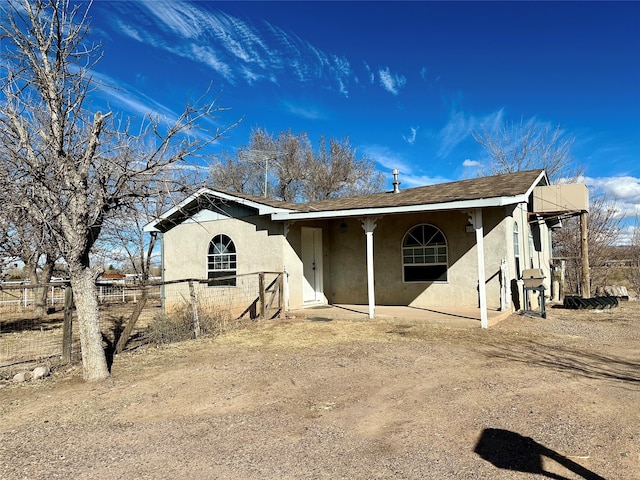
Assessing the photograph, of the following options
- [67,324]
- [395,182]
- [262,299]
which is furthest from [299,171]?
[67,324]

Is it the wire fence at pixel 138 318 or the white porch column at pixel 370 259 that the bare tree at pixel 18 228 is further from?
the white porch column at pixel 370 259

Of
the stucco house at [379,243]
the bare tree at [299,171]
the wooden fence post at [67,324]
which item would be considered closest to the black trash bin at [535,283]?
the stucco house at [379,243]

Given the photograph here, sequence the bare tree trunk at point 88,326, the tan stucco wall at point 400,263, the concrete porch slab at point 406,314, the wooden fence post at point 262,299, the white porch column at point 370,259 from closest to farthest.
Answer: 1. the bare tree trunk at point 88,326
2. the concrete porch slab at point 406,314
3. the white porch column at point 370,259
4. the tan stucco wall at point 400,263
5. the wooden fence post at point 262,299

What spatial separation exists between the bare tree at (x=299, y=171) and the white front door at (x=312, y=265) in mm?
15667

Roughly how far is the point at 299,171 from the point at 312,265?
53.4ft

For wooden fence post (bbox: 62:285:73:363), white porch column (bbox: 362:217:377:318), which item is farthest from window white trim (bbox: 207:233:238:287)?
wooden fence post (bbox: 62:285:73:363)

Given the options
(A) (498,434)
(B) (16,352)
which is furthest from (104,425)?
(B) (16,352)

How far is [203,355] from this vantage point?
748 cm

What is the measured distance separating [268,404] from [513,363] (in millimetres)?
3515

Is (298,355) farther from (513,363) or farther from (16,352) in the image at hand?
(16,352)

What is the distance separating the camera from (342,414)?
4.61m

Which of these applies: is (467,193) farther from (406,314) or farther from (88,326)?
(88,326)

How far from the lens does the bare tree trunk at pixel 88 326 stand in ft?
20.0

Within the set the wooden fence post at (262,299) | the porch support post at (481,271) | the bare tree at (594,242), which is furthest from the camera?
the bare tree at (594,242)
